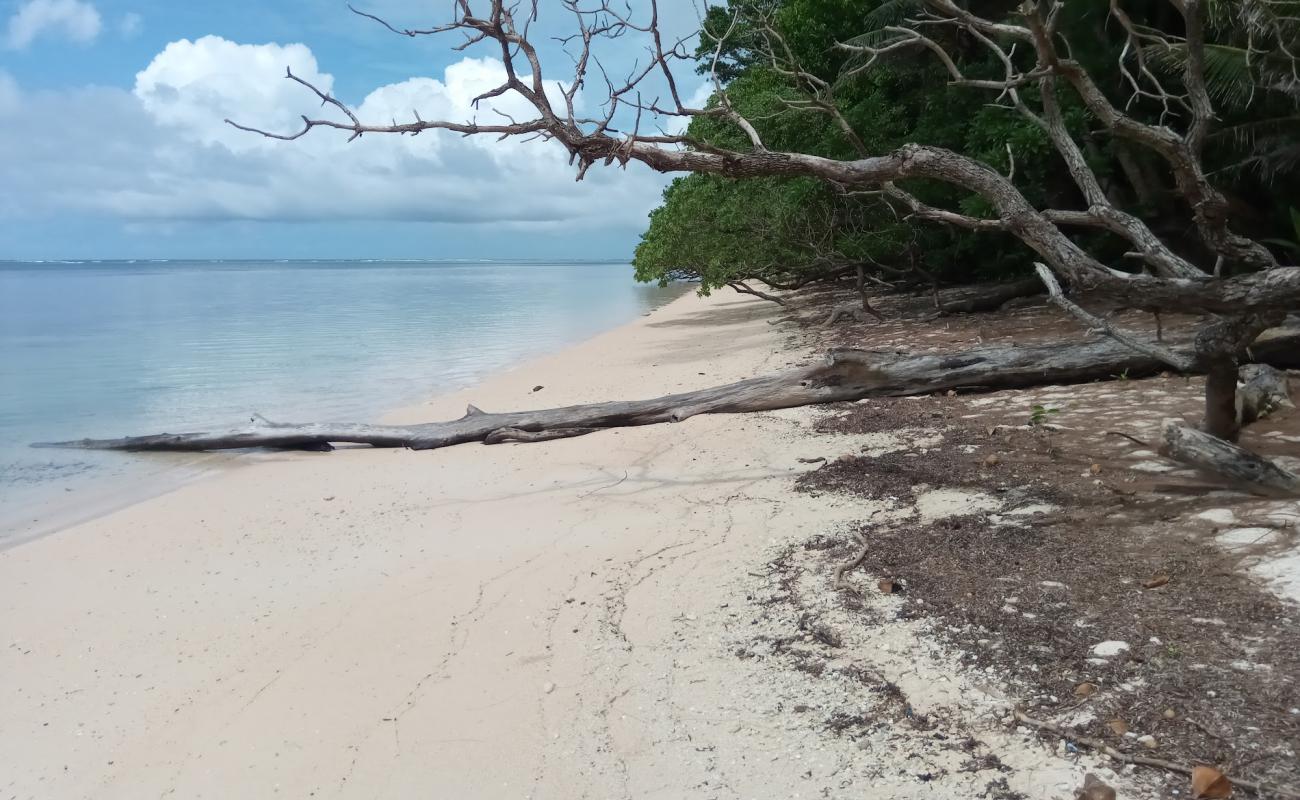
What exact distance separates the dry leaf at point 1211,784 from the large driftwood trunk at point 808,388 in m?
4.43

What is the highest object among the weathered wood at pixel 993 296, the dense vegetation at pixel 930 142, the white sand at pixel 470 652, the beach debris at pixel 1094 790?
the dense vegetation at pixel 930 142

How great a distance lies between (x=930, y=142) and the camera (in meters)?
12.6

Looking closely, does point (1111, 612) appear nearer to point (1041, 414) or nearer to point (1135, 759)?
point (1135, 759)

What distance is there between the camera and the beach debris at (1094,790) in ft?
7.39

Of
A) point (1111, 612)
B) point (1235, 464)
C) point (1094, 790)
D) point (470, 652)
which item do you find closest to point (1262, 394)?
point (1235, 464)

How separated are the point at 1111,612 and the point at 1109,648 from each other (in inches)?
10.5

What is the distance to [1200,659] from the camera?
2.78 metres

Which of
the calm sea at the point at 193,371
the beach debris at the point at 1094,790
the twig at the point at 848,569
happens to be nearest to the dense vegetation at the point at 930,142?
the twig at the point at 848,569

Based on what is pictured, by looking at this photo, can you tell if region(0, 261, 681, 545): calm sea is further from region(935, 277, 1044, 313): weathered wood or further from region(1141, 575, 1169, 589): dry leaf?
region(935, 277, 1044, 313): weathered wood

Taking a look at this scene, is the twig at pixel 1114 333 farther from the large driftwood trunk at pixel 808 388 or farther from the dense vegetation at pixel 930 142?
the dense vegetation at pixel 930 142

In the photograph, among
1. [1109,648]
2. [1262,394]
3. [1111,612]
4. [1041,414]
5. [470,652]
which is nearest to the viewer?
[1109,648]

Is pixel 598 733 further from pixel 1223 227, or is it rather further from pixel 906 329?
pixel 906 329

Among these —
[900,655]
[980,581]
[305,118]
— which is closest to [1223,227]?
[980,581]

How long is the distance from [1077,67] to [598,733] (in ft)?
11.9
